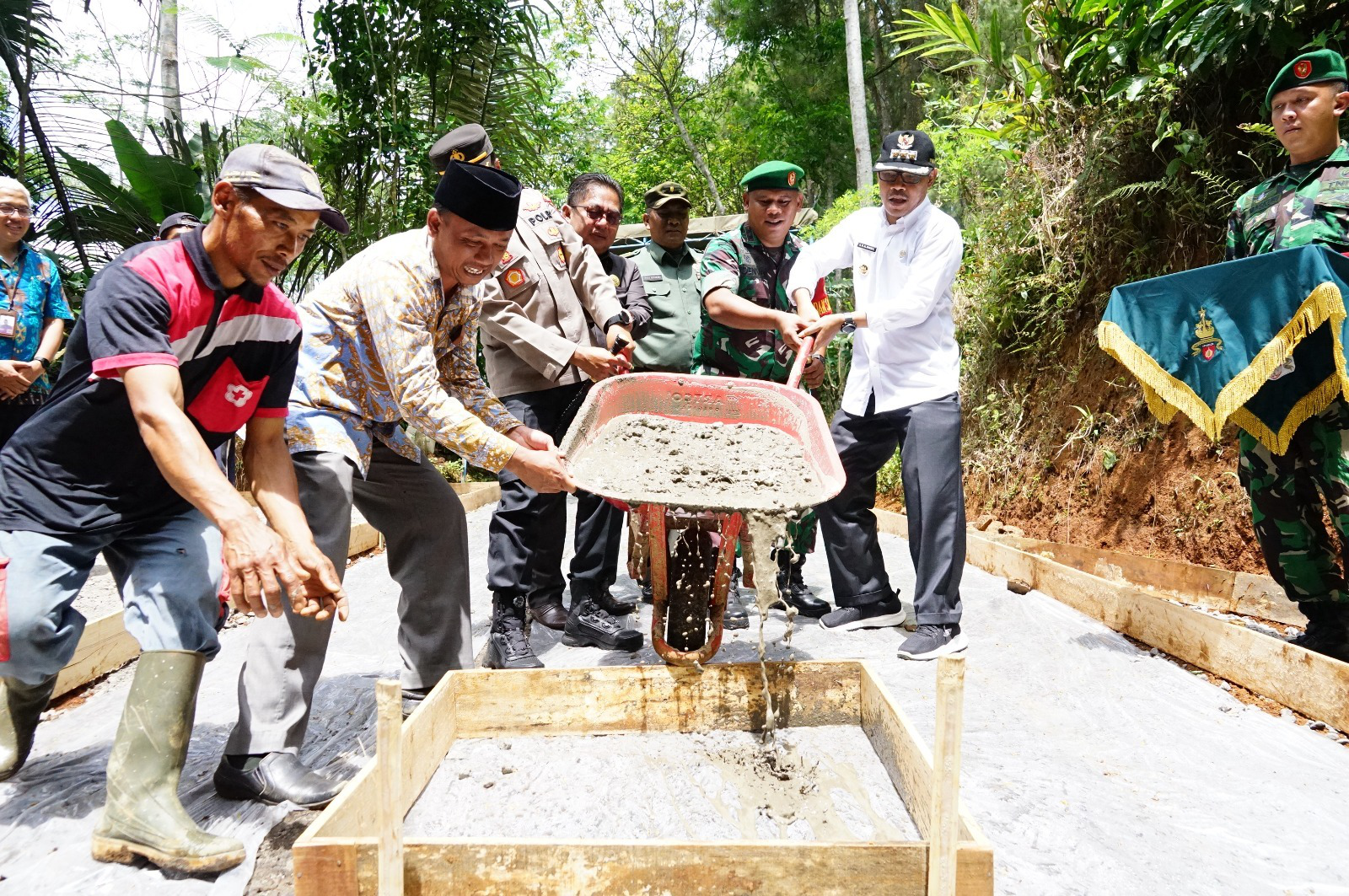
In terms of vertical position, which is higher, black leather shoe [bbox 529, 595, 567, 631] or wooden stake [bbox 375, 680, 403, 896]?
wooden stake [bbox 375, 680, 403, 896]

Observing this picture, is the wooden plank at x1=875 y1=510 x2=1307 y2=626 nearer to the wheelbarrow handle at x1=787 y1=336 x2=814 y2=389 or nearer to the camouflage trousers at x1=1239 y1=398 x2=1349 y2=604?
the camouflage trousers at x1=1239 y1=398 x2=1349 y2=604

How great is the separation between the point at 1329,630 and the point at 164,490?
3.43 meters

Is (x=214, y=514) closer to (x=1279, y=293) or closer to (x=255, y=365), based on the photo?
(x=255, y=365)

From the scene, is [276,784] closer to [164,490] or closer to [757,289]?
[164,490]

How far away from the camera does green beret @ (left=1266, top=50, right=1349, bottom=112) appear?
110 inches

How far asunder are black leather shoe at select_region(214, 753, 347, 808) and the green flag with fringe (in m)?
2.87

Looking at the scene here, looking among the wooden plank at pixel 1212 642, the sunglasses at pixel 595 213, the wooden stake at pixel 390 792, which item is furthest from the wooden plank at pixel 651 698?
the sunglasses at pixel 595 213

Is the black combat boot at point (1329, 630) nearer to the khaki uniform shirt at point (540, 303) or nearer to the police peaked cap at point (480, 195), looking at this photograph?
the khaki uniform shirt at point (540, 303)

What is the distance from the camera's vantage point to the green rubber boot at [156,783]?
5.88ft

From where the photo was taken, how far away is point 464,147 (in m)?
3.29

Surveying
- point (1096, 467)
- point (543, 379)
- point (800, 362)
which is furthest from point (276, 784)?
point (1096, 467)

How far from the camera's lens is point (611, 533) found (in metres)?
3.61

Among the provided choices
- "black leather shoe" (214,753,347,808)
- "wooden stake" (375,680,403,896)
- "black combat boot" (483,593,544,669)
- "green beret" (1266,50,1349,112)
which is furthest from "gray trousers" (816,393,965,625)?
"wooden stake" (375,680,403,896)

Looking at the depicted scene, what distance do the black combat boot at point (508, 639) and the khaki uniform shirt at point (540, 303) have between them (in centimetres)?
81
